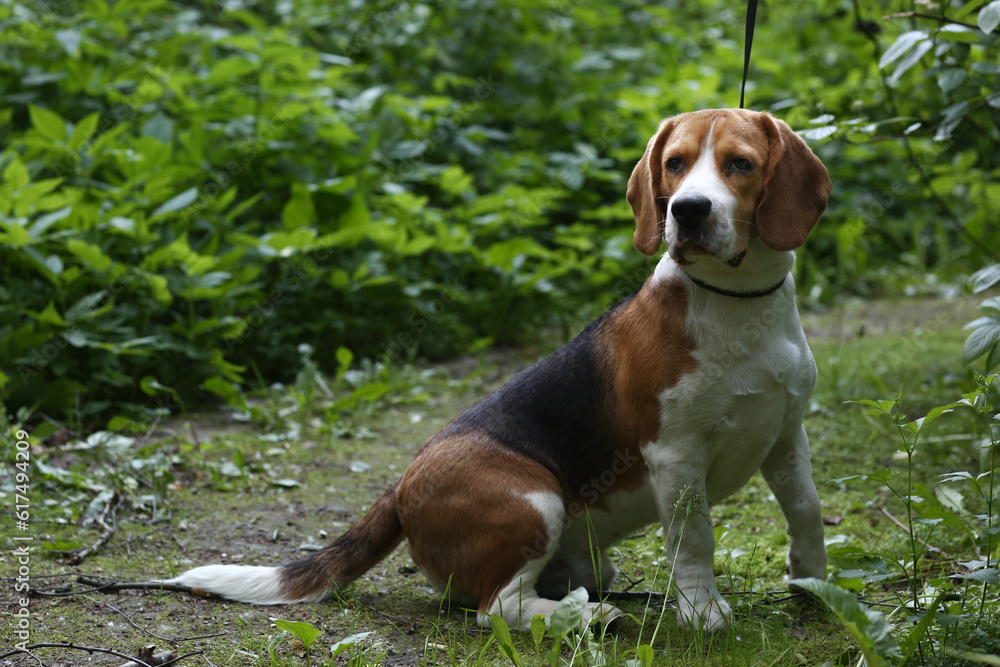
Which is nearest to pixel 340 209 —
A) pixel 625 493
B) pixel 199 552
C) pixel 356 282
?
pixel 356 282

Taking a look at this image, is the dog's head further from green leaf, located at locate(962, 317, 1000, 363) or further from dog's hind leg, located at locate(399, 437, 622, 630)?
dog's hind leg, located at locate(399, 437, 622, 630)

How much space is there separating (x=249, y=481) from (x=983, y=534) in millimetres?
3326

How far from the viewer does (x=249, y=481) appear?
458 centimetres

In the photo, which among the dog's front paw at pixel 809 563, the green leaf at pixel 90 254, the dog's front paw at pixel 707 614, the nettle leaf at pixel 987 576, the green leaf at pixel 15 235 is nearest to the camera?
the nettle leaf at pixel 987 576

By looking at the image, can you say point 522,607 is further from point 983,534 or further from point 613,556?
point 983,534

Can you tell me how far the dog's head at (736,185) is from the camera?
107 inches

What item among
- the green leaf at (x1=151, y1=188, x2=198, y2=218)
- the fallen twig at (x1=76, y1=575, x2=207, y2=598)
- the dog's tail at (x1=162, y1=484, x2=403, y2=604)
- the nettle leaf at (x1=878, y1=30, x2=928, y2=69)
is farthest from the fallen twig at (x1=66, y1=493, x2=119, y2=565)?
the nettle leaf at (x1=878, y1=30, x2=928, y2=69)

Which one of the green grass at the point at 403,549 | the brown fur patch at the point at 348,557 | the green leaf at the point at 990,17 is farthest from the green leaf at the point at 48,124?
the green leaf at the point at 990,17

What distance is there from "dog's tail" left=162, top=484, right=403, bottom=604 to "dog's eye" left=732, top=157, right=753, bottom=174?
1694 mm

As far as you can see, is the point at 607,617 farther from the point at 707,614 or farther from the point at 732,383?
the point at 732,383

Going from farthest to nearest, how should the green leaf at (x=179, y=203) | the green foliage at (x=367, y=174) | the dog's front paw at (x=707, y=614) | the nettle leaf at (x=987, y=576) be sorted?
the green leaf at (x=179, y=203) < the green foliage at (x=367, y=174) < the dog's front paw at (x=707, y=614) < the nettle leaf at (x=987, y=576)

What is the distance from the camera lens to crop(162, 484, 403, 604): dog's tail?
3.20 metres

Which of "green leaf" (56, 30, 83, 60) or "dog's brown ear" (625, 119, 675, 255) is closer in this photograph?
"dog's brown ear" (625, 119, 675, 255)

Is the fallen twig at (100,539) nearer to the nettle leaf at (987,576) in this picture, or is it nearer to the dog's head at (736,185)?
the dog's head at (736,185)
